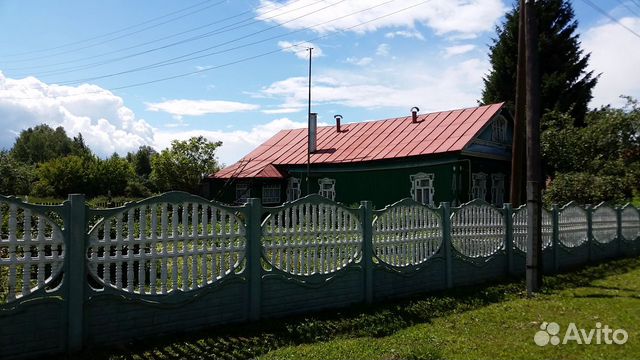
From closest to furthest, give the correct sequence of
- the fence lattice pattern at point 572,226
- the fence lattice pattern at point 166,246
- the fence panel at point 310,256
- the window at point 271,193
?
1. the fence lattice pattern at point 166,246
2. the fence panel at point 310,256
3. the fence lattice pattern at point 572,226
4. the window at point 271,193

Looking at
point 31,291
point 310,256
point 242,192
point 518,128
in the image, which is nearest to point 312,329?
point 310,256

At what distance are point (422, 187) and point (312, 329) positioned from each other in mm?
15120

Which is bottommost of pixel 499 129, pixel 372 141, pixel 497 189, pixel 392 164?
pixel 497 189

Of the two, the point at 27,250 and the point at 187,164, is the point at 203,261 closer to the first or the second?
the point at 27,250

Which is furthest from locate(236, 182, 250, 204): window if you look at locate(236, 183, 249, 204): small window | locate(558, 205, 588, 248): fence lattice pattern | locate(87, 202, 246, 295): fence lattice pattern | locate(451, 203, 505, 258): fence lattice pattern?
locate(87, 202, 246, 295): fence lattice pattern

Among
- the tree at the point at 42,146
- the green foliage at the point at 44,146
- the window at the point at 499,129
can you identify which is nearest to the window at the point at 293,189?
the window at the point at 499,129

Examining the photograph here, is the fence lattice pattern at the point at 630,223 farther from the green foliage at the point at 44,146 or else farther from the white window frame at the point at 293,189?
the green foliage at the point at 44,146

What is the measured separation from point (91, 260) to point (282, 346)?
7.42 feet

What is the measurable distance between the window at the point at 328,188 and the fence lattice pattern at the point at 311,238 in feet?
53.7

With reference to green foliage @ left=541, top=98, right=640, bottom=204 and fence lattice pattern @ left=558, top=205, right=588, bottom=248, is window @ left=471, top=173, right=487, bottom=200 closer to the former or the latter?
green foliage @ left=541, top=98, right=640, bottom=204

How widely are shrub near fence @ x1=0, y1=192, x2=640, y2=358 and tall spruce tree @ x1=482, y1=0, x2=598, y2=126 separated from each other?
21.7 metres

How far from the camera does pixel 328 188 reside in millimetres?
24391

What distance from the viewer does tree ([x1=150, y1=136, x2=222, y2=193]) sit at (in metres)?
44.6

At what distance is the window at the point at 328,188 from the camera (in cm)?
2406
